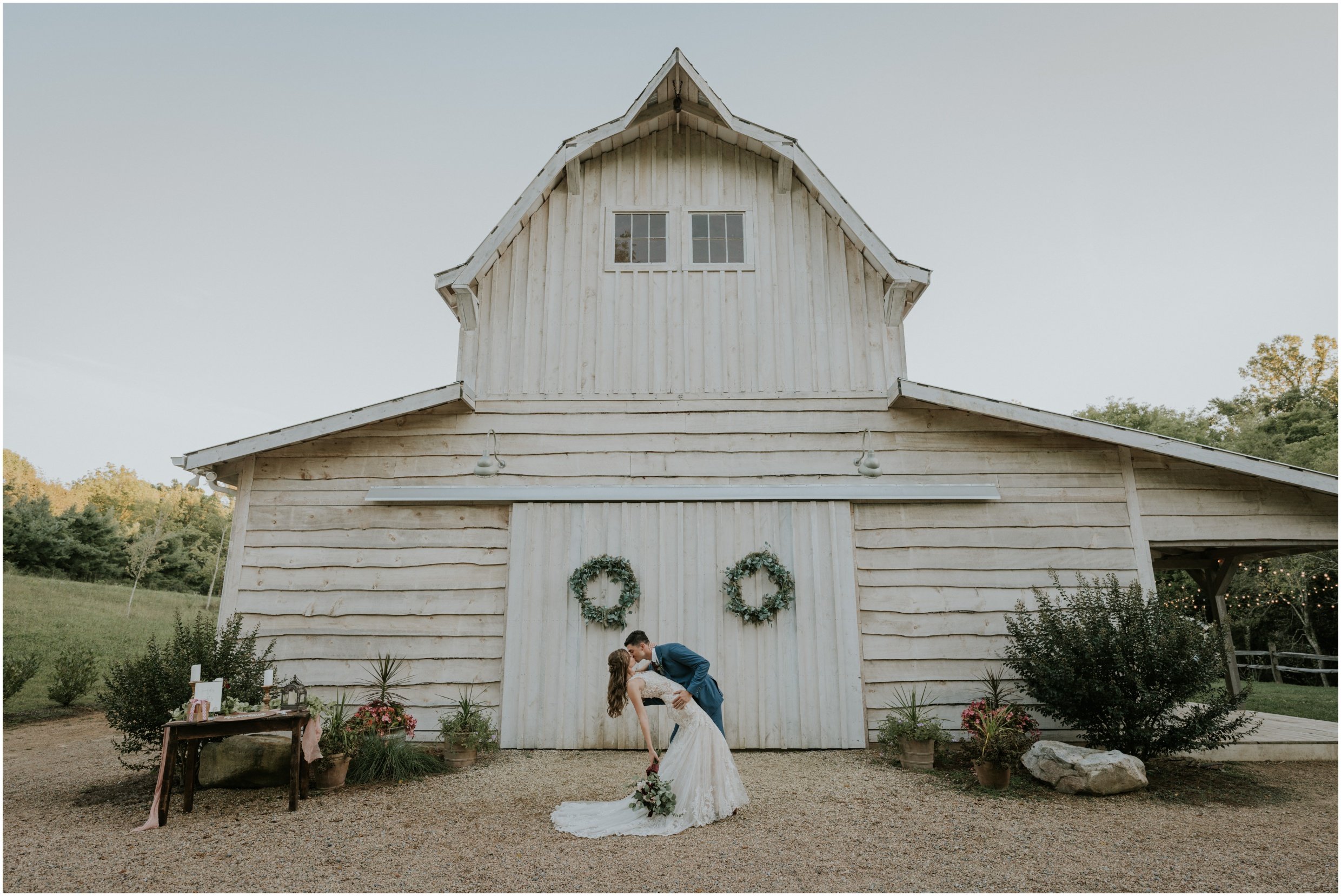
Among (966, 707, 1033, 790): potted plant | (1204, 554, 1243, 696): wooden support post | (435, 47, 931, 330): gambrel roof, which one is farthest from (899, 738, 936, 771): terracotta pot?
(1204, 554, 1243, 696): wooden support post

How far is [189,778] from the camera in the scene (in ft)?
16.9

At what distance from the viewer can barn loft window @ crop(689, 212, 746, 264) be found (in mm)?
8516

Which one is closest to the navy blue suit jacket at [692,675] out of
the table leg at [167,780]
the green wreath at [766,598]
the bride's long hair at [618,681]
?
the bride's long hair at [618,681]

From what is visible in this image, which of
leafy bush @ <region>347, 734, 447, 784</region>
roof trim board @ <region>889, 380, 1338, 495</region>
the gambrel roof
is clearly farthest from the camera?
the gambrel roof

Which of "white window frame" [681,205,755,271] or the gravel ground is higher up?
"white window frame" [681,205,755,271]

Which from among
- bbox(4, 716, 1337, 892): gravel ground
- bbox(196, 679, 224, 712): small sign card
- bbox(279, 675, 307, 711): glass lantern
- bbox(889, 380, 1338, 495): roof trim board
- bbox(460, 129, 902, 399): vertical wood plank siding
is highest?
bbox(460, 129, 902, 399): vertical wood plank siding

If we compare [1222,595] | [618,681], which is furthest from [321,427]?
[1222,595]

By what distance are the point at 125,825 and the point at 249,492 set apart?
3.79 metres

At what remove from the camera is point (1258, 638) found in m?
19.1

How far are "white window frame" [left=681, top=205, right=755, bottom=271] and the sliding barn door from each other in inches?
118

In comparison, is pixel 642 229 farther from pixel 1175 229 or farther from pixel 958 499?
pixel 1175 229

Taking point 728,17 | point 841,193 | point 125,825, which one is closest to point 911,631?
point 841,193

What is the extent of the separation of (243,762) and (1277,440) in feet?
106

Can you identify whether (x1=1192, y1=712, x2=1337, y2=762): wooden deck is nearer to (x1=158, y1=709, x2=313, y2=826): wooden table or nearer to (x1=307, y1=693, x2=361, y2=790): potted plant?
(x1=307, y1=693, x2=361, y2=790): potted plant
